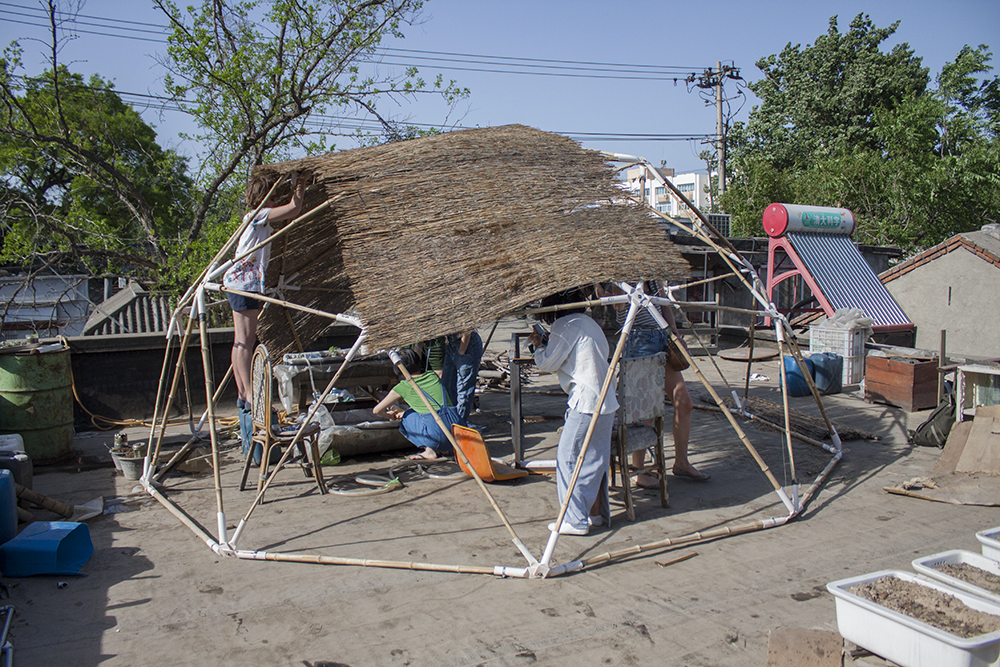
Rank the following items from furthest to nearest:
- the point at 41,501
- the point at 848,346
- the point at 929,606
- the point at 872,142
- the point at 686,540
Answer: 1. the point at 872,142
2. the point at 848,346
3. the point at 41,501
4. the point at 686,540
5. the point at 929,606

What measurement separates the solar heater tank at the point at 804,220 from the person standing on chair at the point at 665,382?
8.10 m

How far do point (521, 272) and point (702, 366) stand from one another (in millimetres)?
8597

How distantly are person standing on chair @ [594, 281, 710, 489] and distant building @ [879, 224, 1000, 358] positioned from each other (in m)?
9.76

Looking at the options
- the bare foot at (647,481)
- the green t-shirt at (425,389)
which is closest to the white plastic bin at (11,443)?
the green t-shirt at (425,389)

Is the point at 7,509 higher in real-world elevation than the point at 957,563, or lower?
higher

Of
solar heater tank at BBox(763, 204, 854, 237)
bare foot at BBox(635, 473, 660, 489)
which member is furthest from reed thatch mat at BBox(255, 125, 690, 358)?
solar heater tank at BBox(763, 204, 854, 237)

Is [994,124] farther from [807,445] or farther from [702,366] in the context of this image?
[807,445]

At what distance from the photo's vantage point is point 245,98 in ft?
32.6

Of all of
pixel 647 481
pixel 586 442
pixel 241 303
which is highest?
pixel 241 303

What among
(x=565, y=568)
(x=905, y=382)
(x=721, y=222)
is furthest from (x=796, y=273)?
(x=565, y=568)

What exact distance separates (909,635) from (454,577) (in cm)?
237

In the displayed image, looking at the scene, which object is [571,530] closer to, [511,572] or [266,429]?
[511,572]

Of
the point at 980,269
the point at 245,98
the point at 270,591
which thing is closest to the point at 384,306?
the point at 270,591

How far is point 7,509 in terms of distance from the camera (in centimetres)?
431
